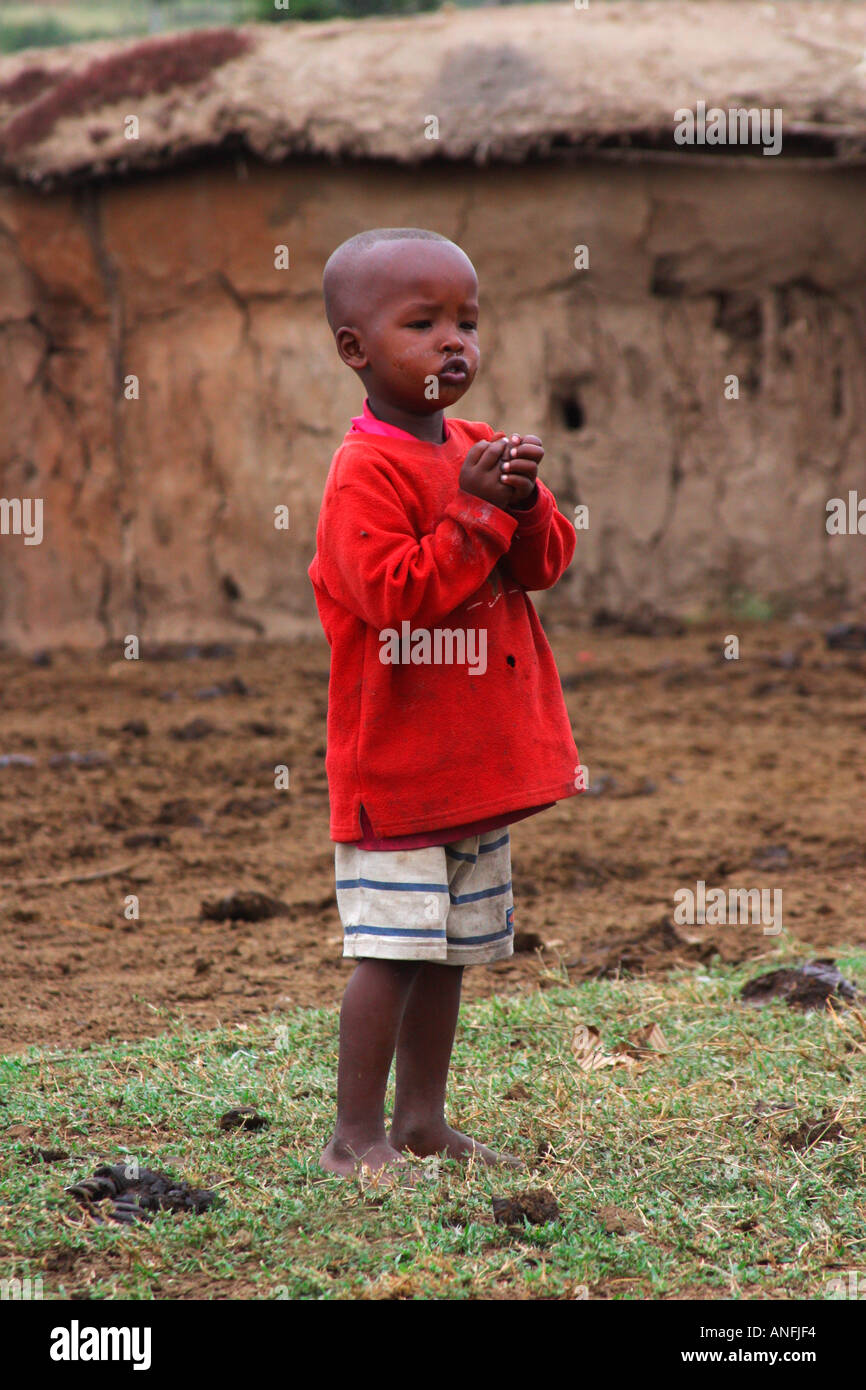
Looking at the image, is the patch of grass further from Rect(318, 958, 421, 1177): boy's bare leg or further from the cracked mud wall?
the cracked mud wall

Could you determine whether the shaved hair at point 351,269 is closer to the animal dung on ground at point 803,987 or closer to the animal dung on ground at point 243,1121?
the animal dung on ground at point 243,1121

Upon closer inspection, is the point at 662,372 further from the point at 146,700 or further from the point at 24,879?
the point at 24,879

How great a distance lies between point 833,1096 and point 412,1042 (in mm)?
890

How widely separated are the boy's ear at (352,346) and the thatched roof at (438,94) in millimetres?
6533

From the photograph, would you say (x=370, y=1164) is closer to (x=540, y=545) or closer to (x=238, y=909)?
(x=540, y=545)

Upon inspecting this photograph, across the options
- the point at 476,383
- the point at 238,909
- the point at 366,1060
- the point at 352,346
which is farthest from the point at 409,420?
the point at 476,383

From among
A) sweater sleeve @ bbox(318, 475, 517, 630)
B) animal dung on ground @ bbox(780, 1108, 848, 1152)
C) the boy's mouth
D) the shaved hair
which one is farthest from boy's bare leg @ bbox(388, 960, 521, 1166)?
the shaved hair

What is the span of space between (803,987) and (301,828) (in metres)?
2.43

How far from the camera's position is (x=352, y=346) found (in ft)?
8.68

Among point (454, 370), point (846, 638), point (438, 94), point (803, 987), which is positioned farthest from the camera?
point (846, 638)

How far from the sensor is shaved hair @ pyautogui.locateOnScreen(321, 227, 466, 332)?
2.60 metres

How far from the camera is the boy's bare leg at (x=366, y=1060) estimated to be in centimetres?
265

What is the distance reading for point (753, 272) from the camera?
965cm

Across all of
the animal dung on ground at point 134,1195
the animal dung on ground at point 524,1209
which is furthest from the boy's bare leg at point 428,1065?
the animal dung on ground at point 134,1195
